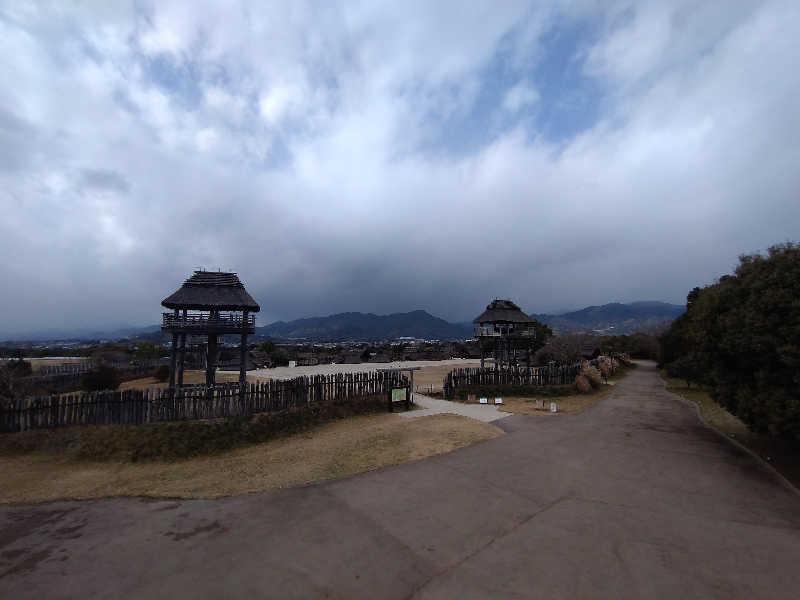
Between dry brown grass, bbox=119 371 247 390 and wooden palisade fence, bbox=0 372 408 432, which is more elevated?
wooden palisade fence, bbox=0 372 408 432

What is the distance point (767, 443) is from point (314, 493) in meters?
18.2

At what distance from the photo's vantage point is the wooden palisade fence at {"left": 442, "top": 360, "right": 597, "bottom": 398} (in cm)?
2759

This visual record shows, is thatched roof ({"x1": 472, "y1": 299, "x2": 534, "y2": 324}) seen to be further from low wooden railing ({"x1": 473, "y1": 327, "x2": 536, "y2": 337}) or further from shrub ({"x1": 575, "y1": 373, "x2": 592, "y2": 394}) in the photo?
shrub ({"x1": 575, "y1": 373, "x2": 592, "y2": 394})

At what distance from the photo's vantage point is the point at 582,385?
29.4 metres

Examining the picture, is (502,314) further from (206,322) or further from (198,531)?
(198,531)

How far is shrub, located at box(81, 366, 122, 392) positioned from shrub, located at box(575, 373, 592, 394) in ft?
115

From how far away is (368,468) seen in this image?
12773 mm

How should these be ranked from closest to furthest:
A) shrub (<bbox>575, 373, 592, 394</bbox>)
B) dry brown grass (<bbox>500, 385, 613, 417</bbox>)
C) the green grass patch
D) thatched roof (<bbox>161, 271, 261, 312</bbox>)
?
the green grass patch < dry brown grass (<bbox>500, 385, 613, 417</bbox>) < thatched roof (<bbox>161, 271, 261, 312</bbox>) < shrub (<bbox>575, 373, 592, 394</bbox>)

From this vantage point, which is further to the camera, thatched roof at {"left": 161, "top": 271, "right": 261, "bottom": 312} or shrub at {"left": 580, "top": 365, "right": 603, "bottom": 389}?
shrub at {"left": 580, "top": 365, "right": 603, "bottom": 389}

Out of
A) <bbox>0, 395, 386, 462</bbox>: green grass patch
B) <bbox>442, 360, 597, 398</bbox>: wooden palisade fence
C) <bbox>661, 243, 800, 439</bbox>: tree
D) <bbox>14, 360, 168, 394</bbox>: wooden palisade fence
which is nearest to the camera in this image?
<bbox>661, 243, 800, 439</bbox>: tree

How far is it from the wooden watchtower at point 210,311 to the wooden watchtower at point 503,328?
25955 millimetres

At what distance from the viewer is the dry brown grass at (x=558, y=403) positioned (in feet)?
72.9

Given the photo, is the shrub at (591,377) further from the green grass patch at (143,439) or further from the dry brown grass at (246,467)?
the green grass patch at (143,439)

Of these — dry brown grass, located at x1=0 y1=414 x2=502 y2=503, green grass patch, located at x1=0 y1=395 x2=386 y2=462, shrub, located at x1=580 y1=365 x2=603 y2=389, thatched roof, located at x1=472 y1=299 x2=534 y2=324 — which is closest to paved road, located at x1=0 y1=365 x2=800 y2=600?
dry brown grass, located at x1=0 y1=414 x2=502 y2=503
